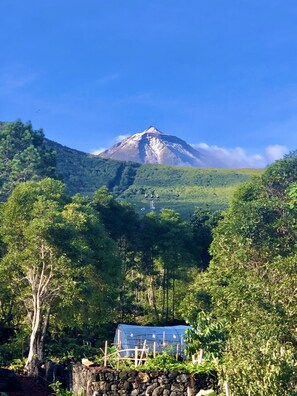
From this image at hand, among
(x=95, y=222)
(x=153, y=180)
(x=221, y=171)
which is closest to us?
(x=95, y=222)

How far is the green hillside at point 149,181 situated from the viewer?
10081 centimetres

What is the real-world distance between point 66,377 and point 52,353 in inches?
310

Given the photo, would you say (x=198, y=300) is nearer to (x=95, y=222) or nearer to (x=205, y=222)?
(x=95, y=222)

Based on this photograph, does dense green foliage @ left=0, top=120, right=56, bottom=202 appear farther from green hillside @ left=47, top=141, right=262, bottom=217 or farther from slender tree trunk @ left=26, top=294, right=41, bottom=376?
green hillside @ left=47, top=141, right=262, bottom=217

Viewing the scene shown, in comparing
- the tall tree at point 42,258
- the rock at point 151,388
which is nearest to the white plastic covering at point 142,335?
the tall tree at point 42,258

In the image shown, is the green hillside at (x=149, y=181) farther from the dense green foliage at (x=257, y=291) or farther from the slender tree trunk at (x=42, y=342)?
the slender tree trunk at (x=42, y=342)

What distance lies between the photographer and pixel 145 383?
65.9 ft

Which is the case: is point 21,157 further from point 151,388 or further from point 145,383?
point 151,388

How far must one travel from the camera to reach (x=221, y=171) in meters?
136

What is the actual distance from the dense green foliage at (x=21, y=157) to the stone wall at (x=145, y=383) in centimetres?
3362

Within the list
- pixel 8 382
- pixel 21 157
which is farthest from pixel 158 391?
pixel 21 157

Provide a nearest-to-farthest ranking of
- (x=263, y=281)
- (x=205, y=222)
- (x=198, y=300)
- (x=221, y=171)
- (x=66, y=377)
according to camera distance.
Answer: (x=263, y=281)
(x=66, y=377)
(x=198, y=300)
(x=205, y=222)
(x=221, y=171)

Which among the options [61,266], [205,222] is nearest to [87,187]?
[205,222]

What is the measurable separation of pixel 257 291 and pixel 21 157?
139 feet
